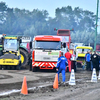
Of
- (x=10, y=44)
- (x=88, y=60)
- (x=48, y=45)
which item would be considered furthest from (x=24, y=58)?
(x=88, y=60)

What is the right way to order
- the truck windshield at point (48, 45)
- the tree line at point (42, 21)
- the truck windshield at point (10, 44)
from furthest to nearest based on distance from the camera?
the tree line at point (42, 21) → the truck windshield at point (10, 44) → the truck windshield at point (48, 45)

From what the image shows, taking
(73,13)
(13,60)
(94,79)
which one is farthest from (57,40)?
(73,13)

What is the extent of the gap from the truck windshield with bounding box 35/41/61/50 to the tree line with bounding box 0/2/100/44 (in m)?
94.5

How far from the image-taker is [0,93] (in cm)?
1249

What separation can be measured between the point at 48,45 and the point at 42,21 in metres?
123

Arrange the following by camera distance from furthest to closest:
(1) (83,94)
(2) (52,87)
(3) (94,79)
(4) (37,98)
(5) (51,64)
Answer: (5) (51,64) < (3) (94,79) < (2) (52,87) < (1) (83,94) < (4) (37,98)

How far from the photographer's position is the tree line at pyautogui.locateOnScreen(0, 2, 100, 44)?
12975 cm

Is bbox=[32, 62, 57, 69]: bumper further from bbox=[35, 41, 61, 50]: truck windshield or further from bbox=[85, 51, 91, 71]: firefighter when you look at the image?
bbox=[85, 51, 91, 71]: firefighter

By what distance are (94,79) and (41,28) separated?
11751 centimetres

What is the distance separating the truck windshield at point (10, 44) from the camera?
89.5ft

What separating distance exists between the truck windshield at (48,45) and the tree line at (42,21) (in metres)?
94.5

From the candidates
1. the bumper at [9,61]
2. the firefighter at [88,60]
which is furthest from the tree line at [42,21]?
the bumper at [9,61]

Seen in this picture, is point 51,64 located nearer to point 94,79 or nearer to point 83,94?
point 94,79

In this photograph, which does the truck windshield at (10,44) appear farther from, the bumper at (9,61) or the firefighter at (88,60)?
the firefighter at (88,60)
